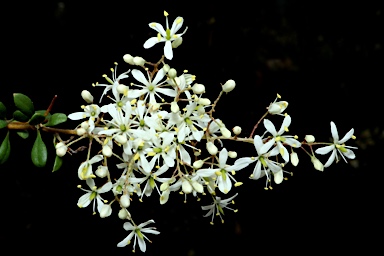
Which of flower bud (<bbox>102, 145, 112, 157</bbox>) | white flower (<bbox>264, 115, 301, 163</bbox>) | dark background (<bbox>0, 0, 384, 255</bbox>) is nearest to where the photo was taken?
→ flower bud (<bbox>102, 145, 112, 157</bbox>)

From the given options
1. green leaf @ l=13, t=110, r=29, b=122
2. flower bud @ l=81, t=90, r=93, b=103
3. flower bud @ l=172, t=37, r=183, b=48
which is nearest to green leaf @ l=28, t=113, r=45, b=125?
green leaf @ l=13, t=110, r=29, b=122

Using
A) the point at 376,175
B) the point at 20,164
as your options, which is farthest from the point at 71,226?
the point at 376,175

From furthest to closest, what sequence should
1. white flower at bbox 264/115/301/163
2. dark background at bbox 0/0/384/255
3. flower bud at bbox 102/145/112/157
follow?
1. dark background at bbox 0/0/384/255
2. white flower at bbox 264/115/301/163
3. flower bud at bbox 102/145/112/157

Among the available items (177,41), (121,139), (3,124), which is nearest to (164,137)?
(121,139)

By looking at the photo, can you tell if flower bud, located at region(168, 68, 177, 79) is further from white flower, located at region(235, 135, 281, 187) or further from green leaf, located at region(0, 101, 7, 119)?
green leaf, located at region(0, 101, 7, 119)

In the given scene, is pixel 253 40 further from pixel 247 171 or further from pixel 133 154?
pixel 133 154

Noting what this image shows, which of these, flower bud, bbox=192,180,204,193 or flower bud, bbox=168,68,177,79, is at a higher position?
flower bud, bbox=168,68,177,79
